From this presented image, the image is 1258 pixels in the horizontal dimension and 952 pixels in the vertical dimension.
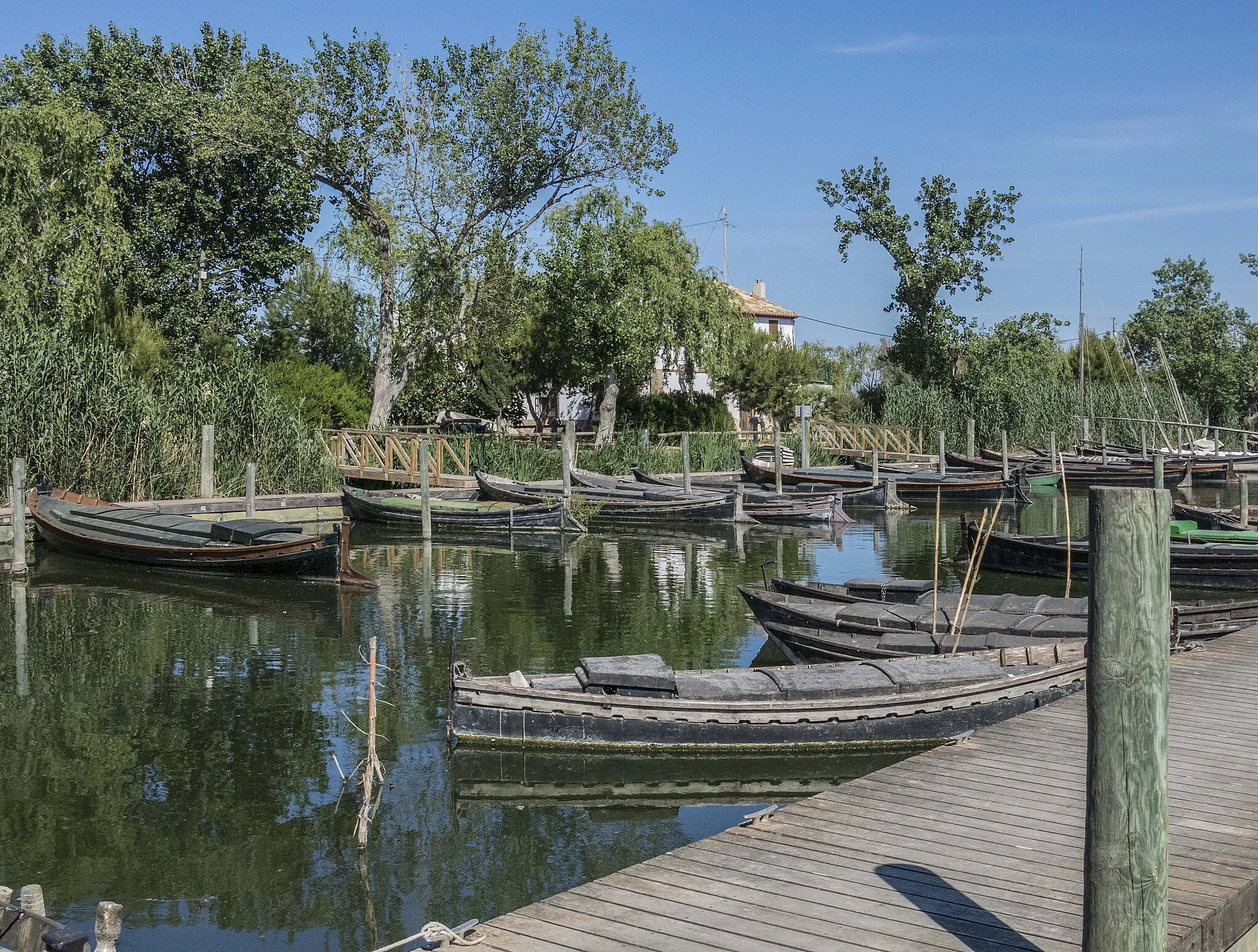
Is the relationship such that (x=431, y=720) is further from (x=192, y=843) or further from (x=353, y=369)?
(x=353, y=369)

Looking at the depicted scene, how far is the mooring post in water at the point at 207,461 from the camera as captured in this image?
26.4 metres

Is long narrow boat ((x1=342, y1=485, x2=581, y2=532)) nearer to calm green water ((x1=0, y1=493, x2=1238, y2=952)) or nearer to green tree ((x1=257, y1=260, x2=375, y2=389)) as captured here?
calm green water ((x1=0, y1=493, x2=1238, y2=952))

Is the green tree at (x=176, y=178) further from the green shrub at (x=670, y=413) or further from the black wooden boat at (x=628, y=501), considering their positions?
the green shrub at (x=670, y=413)

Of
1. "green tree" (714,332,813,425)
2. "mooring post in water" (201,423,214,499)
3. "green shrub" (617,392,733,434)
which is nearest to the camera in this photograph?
"mooring post in water" (201,423,214,499)

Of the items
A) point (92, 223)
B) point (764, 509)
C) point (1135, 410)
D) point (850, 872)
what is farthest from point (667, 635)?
point (1135, 410)

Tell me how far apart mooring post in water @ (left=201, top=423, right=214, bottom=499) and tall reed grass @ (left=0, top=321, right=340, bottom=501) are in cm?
64

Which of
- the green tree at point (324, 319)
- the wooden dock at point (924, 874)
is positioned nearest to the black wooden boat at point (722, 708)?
the wooden dock at point (924, 874)

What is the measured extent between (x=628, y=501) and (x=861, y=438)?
19492mm

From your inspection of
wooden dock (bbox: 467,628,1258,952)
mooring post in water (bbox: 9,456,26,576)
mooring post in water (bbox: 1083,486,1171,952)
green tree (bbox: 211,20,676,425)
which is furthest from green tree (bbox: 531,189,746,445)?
mooring post in water (bbox: 1083,486,1171,952)

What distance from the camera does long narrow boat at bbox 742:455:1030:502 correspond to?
36.4 m

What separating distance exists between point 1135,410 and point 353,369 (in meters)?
36.0

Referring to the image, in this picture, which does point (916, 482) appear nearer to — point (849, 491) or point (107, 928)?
point (849, 491)

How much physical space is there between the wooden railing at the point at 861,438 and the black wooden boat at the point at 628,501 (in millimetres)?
16695

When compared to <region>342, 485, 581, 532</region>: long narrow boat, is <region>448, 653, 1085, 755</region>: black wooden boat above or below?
below
